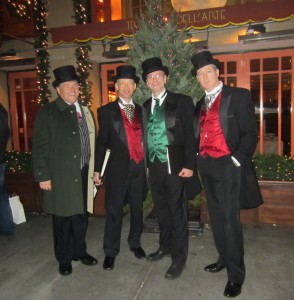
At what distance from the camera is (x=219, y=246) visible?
2971 mm

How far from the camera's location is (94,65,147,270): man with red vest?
10.9ft

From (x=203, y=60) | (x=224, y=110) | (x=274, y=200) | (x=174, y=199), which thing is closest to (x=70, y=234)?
(x=174, y=199)

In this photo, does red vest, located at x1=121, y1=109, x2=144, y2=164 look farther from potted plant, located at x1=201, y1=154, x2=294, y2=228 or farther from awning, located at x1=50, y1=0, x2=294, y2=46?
awning, located at x1=50, y1=0, x2=294, y2=46

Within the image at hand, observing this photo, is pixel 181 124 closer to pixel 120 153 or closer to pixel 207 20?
pixel 120 153

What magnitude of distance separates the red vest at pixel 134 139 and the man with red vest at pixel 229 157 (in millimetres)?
784

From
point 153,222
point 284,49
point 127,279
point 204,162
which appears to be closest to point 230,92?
point 204,162

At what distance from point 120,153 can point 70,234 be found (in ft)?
3.58

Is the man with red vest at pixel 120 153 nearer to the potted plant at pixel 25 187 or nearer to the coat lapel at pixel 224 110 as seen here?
the coat lapel at pixel 224 110

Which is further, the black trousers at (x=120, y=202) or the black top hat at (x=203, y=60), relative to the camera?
the black trousers at (x=120, y=202)

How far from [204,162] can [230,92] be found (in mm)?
698

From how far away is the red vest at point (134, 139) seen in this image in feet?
11.0

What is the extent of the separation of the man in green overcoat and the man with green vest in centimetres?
73

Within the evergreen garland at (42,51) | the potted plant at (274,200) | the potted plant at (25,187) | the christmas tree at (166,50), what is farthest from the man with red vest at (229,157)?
the evergreen garland at (42,51)

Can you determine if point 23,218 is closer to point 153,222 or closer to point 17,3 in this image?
point 153,222
